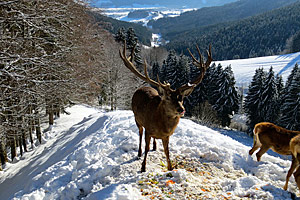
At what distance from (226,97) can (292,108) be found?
31.7 ft

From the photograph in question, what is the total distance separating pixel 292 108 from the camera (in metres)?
25.6

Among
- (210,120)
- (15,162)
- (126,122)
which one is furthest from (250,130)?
(15,162)

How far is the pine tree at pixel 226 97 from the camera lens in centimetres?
3322

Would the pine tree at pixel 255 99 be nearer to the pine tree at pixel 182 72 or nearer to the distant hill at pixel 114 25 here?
the pine tree at pixel 182 72

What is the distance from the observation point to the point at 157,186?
4520 mm

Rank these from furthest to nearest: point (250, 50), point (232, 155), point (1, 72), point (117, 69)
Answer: point (250, 50)
point (117, 69)
point (1, 72)
point (232, 155)

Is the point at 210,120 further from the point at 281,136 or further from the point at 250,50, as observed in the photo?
the point at 250,50

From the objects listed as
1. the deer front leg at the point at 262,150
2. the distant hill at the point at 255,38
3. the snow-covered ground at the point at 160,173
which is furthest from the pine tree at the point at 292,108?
the distant hill at the point at 255,38

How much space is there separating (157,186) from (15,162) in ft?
34.0

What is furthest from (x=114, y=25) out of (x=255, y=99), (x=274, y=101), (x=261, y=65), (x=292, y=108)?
(x=292, y=108)

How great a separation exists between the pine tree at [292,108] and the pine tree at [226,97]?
8.18 meters

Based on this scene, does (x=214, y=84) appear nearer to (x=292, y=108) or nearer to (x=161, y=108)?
(x=292, y=108)

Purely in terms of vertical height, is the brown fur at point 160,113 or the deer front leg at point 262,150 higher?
the brown fur at point 160,113

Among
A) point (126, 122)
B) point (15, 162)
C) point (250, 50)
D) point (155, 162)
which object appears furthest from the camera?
point (250, 50)
